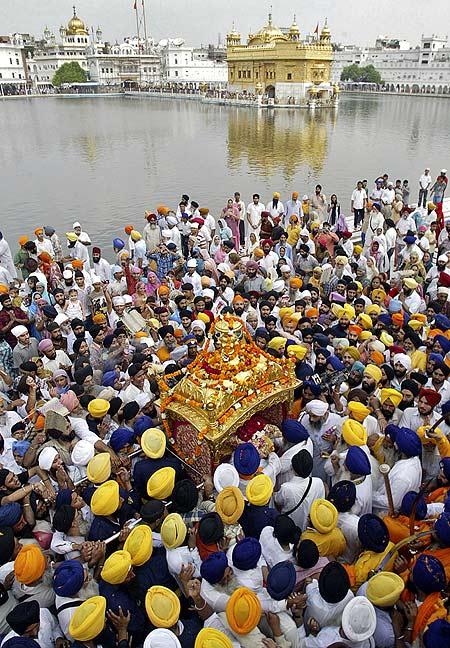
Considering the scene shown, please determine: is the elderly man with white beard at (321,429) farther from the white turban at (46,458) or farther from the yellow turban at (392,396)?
the white turban at (46,458)

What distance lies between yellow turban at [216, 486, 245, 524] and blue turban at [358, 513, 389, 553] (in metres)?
0.70

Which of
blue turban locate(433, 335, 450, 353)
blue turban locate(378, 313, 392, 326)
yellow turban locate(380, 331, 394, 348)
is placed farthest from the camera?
Answer: blue turban locate(378, 313, 392, 326)

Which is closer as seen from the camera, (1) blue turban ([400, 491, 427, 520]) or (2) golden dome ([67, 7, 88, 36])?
(1) blue turban ([400, 491, 427, 520])

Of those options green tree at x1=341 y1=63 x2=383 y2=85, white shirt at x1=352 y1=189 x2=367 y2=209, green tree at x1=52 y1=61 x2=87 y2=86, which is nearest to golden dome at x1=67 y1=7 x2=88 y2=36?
green tree at x1=52 y1=61 x2=87 y2=86

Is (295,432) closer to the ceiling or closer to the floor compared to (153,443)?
closer to the floor

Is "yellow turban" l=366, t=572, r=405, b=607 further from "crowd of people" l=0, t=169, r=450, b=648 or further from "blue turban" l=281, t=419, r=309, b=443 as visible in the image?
"blue turban" l=281, t=419, r=309, b=443

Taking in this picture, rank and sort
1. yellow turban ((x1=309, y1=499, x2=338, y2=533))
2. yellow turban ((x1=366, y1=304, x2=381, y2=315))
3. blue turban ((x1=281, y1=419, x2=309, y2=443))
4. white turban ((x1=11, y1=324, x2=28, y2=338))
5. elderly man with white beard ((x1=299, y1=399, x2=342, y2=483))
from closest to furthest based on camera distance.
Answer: yellow turban ((x1=309, y1=499, x2=338, y2=533)) < blue turban ((x1=281, y1=419, x2=309, y2=443)) < elderly man with white beard ((x1=299, y1=399, x2=342, y2=483)) < white turban ((x1=11, y1=324, x2=28, y2=338)) < yellow turban ((x1=366, y1=304, x2=381, y2=315))

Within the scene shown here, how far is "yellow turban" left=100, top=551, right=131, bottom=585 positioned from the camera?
7.97 feet

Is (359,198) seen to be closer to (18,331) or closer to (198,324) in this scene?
(198,324)

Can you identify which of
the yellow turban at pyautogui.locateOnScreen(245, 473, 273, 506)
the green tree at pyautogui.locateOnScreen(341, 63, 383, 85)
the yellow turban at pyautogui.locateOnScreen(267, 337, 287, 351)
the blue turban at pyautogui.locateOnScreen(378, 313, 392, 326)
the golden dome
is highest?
the golden dome

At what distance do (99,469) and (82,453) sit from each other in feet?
1.16

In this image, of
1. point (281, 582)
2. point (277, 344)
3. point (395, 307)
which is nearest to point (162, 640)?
point (281, 582)

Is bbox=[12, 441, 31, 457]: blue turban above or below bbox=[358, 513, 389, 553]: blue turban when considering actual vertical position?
below

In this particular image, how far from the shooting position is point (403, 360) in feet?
14.2
